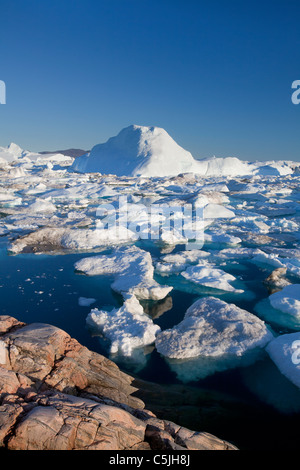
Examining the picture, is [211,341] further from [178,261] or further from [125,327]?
[178,261]

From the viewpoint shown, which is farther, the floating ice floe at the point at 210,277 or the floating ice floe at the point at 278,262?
the floating ice floe at the point at 278,262

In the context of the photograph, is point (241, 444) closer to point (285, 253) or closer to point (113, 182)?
point (285, 253)

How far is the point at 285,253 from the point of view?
885cm

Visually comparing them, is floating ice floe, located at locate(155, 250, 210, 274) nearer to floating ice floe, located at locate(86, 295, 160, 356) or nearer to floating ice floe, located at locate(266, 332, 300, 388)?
floating ice floe, located at locate(86, 295, 160, 356)

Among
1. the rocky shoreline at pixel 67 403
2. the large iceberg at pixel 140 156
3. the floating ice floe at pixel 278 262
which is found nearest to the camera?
the rocky shoreline at pixel 67 403

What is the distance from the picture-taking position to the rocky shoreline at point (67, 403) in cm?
215

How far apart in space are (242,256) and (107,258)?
386 centimetres

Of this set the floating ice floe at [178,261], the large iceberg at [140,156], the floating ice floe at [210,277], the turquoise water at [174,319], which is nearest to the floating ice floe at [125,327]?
the turquoise water at [174,319]

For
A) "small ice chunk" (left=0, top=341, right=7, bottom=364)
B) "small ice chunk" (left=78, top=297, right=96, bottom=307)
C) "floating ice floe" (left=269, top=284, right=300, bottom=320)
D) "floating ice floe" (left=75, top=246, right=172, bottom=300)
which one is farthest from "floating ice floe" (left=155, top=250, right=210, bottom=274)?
"small ice chunk" (left=0, top=341, right=7, bottom=364)

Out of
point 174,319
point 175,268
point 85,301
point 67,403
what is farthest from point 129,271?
point 67,403

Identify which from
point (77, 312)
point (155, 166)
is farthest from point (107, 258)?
point (155, 166)

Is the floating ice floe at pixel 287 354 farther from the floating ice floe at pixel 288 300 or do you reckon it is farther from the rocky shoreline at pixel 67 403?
the rocky shoreline at pixel 67 403

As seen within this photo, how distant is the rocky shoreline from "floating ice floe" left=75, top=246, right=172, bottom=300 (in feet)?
7.43

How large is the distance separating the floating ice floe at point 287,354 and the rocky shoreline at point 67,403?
1.66 metres
